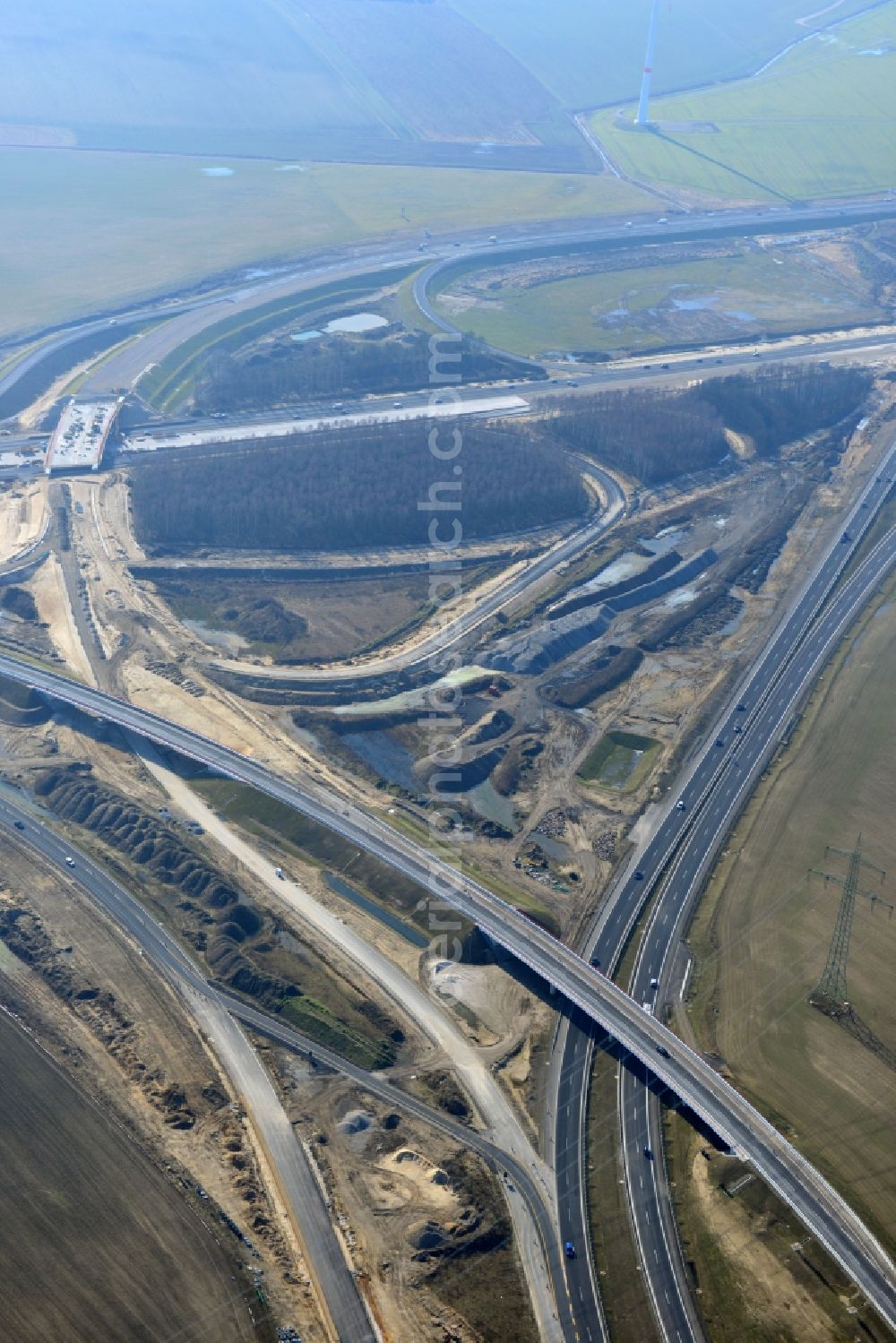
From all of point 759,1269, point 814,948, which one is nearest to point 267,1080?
point 759,1269

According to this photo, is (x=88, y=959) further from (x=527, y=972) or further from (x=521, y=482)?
(x=521, y=482)

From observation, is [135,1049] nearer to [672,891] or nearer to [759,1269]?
[759,1269]

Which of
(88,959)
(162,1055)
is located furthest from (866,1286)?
(88,959)

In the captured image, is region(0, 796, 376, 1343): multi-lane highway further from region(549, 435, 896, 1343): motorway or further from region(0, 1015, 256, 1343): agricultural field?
region(549, 435, 896, 1343): motorway

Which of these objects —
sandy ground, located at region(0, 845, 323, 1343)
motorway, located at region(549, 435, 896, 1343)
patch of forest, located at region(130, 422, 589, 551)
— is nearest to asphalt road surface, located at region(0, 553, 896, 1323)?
motorway, located at region(549, 435, 896, 1343)

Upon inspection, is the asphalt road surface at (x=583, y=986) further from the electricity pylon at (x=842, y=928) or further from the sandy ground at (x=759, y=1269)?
the electricity pylon at (x=842, y=928)

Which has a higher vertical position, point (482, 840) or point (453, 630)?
point (453, 630)
